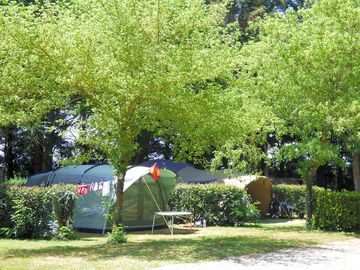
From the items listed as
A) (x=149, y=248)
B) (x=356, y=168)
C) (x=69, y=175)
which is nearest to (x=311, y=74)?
(x=149, y=248)

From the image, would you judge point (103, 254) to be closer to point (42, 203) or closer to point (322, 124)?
point (42, 203)

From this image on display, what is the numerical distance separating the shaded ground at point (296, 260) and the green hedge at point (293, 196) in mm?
10143

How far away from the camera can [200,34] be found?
11922 mm

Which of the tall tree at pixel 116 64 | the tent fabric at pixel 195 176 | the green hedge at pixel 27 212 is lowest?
the green hedge at pixel 27 212

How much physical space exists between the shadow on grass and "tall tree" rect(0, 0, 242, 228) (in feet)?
6.59

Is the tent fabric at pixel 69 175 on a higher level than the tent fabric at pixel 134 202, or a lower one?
higher

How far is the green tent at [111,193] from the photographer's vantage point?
1525cm

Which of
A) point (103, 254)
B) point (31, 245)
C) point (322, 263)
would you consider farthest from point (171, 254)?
point (31, 245)

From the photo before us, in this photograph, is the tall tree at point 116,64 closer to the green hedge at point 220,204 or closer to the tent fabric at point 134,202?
the tent fabric at point 134,202

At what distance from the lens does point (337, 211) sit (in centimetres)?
1537

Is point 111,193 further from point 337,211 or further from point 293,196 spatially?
point 293,196

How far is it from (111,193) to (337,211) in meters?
7.09

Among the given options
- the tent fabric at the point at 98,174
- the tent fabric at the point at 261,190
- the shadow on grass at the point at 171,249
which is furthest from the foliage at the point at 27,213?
the tent fabric at the point at 261,190

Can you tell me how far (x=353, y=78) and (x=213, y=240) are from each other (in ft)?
21.1
